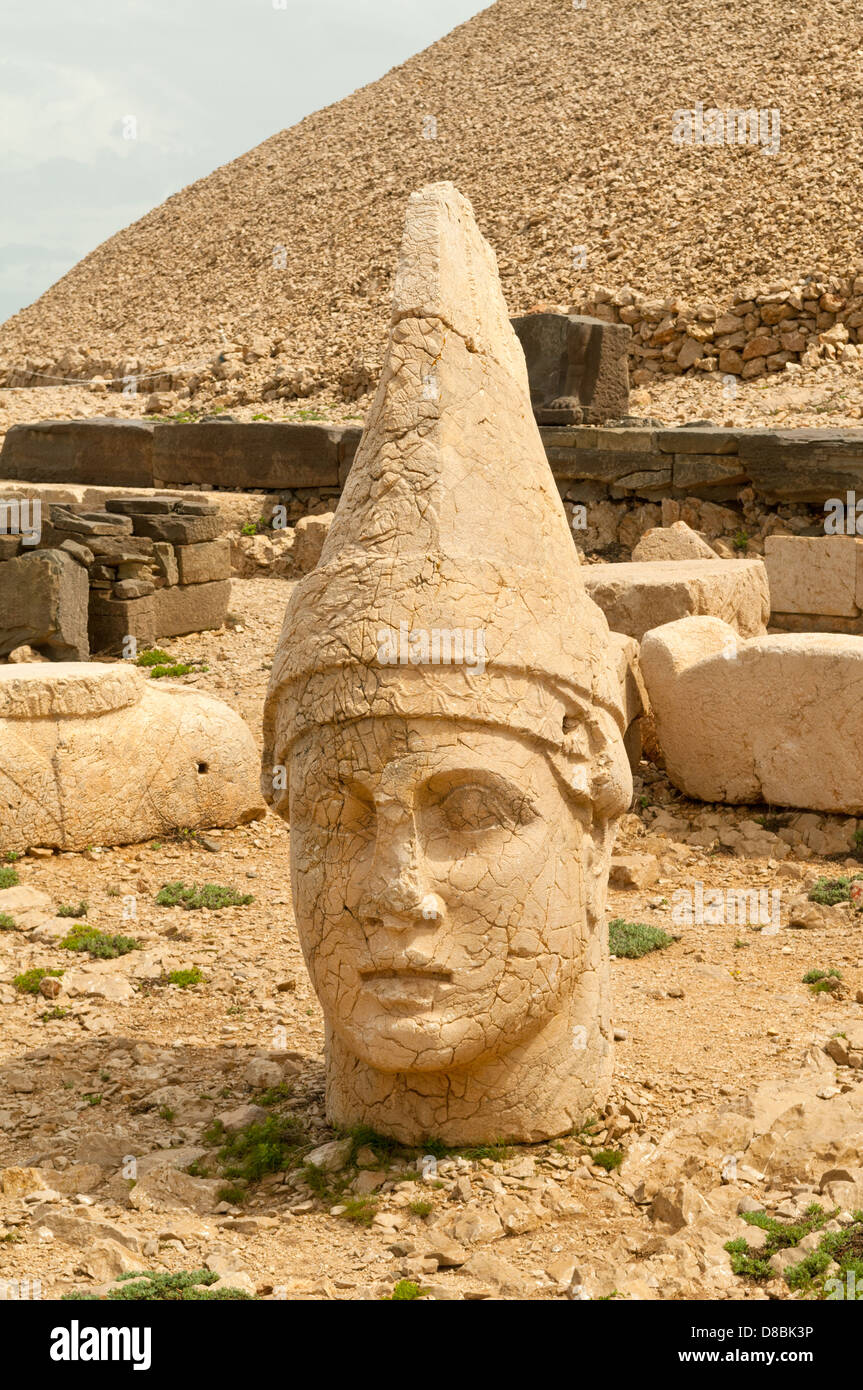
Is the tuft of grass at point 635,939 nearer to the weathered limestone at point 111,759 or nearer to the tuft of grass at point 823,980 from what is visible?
the tuft of grass at point 823,980

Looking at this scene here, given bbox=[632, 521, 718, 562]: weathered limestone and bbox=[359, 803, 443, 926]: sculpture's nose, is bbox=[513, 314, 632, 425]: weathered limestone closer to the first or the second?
bbox=[632, 521, 718, 562]: weathered limestone

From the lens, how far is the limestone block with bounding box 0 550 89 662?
10664 millimetres

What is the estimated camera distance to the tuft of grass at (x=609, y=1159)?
14.0 feet

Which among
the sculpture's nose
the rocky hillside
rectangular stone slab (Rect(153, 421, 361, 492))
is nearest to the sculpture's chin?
the sculpture's nose

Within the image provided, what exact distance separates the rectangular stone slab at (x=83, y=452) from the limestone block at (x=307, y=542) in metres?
4.52

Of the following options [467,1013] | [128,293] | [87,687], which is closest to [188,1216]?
[467,1013]

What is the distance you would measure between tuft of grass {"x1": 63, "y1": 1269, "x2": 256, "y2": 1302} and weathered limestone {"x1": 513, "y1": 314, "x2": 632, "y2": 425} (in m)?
13.4

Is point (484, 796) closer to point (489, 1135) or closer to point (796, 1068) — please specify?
point (489, 1135)

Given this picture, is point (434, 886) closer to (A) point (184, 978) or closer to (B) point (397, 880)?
(B) point (397, 880)

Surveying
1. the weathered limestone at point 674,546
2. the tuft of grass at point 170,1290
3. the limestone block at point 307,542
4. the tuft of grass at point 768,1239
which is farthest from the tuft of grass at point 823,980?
the limestone block at point 307,542

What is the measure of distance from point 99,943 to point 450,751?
315 cm

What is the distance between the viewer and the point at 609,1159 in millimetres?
4262

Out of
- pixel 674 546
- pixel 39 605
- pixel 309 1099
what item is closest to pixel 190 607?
pixel 39 605

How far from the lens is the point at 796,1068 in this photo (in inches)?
198
